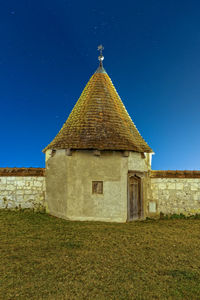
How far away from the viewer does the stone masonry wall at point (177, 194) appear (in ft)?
33.9

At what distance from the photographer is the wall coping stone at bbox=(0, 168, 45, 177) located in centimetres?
1018

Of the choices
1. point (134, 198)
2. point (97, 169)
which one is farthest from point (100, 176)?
point (134, 198)

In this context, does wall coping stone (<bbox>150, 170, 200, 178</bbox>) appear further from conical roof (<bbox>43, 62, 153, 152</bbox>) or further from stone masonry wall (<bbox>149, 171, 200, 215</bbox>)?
conical roof (<bbox>43, 62, 153, 152</bbox>)

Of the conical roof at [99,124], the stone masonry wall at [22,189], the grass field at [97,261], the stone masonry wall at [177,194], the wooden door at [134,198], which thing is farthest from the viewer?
the stone masonry wall at [177,194]

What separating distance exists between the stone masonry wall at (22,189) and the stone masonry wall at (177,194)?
5216 millimetres

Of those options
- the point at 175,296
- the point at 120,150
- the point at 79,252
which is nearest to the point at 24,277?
the point at 79,252

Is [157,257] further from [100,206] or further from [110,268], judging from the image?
[100,206]

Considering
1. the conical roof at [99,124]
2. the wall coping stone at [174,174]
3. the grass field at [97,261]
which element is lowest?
the grass field at [97,261]

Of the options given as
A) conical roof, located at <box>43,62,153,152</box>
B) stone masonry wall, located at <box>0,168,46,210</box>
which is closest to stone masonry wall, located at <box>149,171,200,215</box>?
conical roof, located at <box>43,62,153,152</box>

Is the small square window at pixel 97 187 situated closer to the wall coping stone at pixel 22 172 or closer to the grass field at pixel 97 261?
the grass field at pixel 97 261

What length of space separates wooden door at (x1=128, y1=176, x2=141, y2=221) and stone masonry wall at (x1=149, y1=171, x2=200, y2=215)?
44.0 inches

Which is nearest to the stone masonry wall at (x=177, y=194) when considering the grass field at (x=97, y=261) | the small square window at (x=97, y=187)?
the grass field at (x=97, y=261)

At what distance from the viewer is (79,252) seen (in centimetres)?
539

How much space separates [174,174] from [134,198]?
8.26ft
